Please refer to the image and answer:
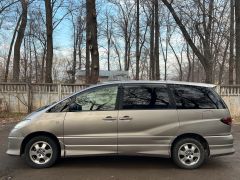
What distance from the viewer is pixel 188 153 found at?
813cm

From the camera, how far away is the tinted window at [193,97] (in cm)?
829

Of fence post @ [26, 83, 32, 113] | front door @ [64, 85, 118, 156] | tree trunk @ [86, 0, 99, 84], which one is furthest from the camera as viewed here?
fence post @ [26, 83, 32, 113]

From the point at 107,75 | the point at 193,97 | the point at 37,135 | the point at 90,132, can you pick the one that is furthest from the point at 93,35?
the point at 107,75

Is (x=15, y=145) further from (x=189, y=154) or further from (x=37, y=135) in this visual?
(x=189, y=154)

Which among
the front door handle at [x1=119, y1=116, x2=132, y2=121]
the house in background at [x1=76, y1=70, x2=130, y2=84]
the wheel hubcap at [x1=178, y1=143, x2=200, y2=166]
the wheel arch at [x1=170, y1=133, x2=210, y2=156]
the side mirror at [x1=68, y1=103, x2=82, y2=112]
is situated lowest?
the wheel hubcap at [x1=178, y1=143, x2=200, y2=166]

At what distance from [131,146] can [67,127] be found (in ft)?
4.32

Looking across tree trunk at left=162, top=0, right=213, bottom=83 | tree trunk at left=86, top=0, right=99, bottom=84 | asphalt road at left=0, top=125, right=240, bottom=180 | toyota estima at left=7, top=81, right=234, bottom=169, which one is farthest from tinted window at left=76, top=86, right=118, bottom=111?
tree trunk at left=162, top=0, right=213, bottom=83

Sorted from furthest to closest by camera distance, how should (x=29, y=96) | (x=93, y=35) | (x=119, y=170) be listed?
(x=29, y=96) → (x=93, y=35) → (x=119, y=170)

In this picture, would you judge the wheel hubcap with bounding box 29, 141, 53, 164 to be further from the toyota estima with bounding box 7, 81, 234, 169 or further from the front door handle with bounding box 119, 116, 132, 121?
the front door handle with bounding box 119, 116, 132, 121

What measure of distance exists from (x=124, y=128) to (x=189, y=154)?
55.4 inches

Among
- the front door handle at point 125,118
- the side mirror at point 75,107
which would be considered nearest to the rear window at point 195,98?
the front door handle at point 125,118

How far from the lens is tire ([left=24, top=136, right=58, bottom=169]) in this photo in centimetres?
809

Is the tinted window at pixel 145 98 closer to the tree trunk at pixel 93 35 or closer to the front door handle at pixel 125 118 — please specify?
the front door handle at pixel 125 118

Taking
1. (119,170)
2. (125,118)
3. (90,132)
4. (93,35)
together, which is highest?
(93,35)
